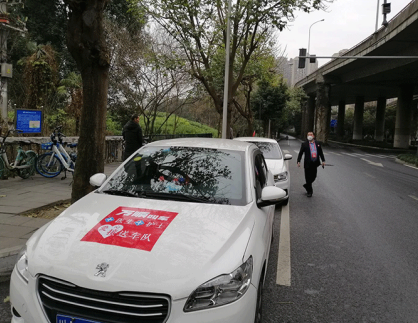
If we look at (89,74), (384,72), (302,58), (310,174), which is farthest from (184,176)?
(384,72)

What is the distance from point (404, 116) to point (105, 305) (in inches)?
1664

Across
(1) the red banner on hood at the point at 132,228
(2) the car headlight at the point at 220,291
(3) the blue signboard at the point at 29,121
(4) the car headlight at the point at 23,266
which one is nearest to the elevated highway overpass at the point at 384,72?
(3) the blue signboard at the point at 29,121

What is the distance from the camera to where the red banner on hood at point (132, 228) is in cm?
251

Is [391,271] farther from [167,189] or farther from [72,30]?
[72,30]

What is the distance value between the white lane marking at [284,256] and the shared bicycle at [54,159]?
5.84 metres

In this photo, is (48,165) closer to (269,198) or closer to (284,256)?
(284,256)

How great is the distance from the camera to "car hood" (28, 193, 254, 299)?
2.19 metres

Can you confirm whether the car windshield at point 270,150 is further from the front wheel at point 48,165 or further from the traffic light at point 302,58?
the traffic light at point 302,58

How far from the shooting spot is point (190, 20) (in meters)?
15.1

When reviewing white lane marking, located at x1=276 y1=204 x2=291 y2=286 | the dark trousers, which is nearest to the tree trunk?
white lane marking, located at x1=276 y1=204 x2=291 y2=286

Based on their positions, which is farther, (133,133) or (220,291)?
(133,133)

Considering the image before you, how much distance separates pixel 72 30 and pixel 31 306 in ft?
14.9

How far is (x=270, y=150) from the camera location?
907 cm

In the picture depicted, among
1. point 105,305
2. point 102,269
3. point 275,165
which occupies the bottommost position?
point 105,305
